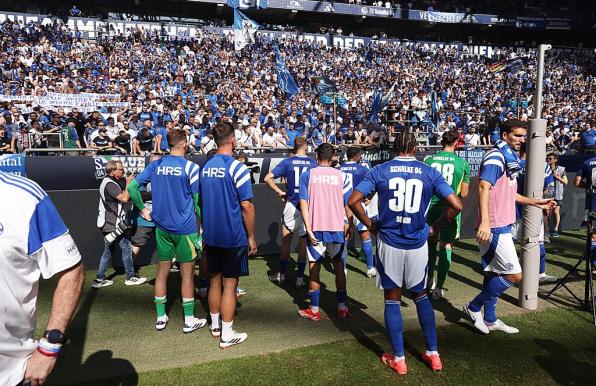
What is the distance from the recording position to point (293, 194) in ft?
21.5

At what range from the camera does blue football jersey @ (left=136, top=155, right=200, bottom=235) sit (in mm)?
4891

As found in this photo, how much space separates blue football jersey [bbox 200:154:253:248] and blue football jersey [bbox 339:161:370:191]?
2674 mm

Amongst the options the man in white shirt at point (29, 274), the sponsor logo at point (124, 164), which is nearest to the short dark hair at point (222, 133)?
the man in white shirt at point (29, 274)

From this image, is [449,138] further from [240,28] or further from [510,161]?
[240,28]

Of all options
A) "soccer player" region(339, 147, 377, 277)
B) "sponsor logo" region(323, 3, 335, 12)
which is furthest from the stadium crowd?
"sponsor logo" region(323, 3, 335, 12)

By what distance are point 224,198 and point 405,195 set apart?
175 centimetres

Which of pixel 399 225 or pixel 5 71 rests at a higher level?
pixel 5 71

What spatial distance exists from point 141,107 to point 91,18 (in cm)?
1797

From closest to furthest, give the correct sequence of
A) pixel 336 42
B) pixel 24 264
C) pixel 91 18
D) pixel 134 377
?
pixel 24 264 → pixel 134 377 → pixel 91 18 → pixel 336 42

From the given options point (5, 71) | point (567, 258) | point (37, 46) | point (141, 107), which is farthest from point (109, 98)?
point (567, 258)

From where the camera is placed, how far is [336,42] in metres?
36.8

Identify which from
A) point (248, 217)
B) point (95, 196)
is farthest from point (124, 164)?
point (248, 217)

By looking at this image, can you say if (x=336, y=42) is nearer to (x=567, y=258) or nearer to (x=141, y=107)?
(x=141, y=107)

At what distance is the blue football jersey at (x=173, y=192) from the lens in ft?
16.0
